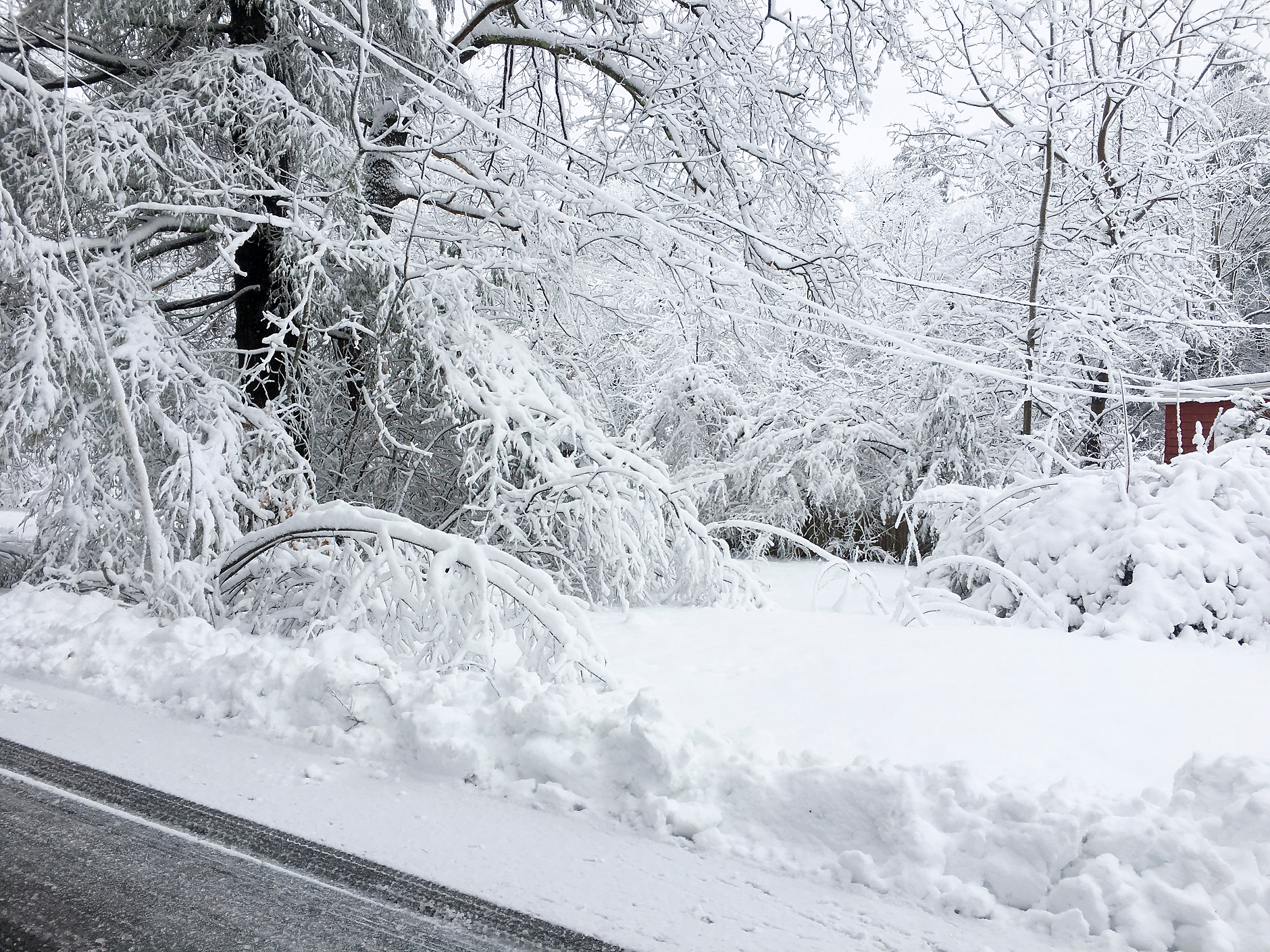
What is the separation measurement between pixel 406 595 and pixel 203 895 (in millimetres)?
2185

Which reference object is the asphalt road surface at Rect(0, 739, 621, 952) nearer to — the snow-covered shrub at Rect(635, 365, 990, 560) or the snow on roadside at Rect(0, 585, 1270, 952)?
the snow on roadside at Rect(0, 585, 1270, 952)

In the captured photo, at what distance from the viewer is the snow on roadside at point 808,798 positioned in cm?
224

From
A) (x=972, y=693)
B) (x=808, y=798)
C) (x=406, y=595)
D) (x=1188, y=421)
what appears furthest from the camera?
(x=1188, y=421)

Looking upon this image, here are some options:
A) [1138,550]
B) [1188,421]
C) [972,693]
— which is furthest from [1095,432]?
[972,693]

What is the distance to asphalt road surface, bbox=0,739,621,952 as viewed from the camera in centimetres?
216

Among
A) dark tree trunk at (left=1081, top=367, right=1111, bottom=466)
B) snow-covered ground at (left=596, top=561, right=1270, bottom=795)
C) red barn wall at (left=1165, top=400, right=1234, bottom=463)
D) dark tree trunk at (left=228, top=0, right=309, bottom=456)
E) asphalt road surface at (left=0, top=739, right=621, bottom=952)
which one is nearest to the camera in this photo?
asphalt road surface at (left=0, top=739, right=621, bottom=952)

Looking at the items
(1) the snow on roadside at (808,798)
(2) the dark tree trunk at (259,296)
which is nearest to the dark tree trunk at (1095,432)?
(2) the dark tree trunk at (259,296)

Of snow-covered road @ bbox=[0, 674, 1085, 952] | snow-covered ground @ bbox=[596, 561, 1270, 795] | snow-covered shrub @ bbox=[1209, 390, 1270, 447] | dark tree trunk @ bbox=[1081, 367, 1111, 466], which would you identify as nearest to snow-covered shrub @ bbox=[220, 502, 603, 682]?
snow-covered ground @ bbox=[596, 561, 1270, 795]

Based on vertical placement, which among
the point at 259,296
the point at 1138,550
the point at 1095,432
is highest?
the point at 259,296

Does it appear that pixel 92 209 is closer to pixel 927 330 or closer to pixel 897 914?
pixel 897 914

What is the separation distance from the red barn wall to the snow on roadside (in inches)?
355

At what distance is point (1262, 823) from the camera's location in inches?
93.8

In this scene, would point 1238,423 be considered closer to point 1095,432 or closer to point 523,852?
point 1095,432

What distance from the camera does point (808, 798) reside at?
2.77m
